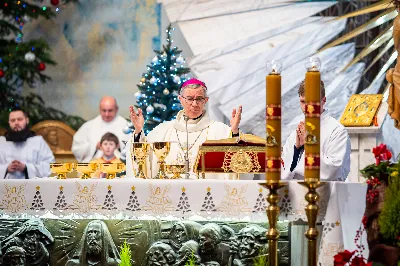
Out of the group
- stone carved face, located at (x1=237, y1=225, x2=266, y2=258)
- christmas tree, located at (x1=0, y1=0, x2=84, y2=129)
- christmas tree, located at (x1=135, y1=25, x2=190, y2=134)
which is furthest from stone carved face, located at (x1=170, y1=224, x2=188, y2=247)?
christmas tree, located at (x1=0, y1=0, x2=84, y2=129)

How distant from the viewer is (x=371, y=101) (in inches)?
374

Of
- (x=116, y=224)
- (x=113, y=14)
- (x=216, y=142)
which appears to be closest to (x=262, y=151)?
(x=216, y=142)

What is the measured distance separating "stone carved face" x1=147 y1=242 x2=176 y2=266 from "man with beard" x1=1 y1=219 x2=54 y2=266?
2.20ft

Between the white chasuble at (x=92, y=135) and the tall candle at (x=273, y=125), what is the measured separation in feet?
26.4

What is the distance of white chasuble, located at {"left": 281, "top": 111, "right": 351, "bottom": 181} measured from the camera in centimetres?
581

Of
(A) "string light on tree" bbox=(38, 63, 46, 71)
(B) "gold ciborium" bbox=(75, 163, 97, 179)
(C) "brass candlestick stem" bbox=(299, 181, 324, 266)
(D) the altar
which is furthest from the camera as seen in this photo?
(A) "string light on tree" bbox=(38, 63, 46, 71)

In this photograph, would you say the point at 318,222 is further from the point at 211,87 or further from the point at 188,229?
the point at 211,87

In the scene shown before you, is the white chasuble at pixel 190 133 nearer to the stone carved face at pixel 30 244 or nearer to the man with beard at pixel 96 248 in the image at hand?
the man with beard at pixel 96 248

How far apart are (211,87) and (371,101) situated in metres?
3.60

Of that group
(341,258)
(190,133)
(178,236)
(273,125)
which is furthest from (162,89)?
(341,258)

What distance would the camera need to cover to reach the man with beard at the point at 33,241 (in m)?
5.76

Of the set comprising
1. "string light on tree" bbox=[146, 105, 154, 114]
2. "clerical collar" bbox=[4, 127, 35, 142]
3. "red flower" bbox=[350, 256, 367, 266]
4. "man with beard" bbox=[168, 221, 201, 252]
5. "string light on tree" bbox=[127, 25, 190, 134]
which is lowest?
"red flower" bbox=[350, 256, 367, 266]

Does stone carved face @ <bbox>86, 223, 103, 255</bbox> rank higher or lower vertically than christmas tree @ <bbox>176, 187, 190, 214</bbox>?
lower

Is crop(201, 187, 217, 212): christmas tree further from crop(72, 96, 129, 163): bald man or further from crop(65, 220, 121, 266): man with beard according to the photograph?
crop(72, 96, 129, 163): bald man
